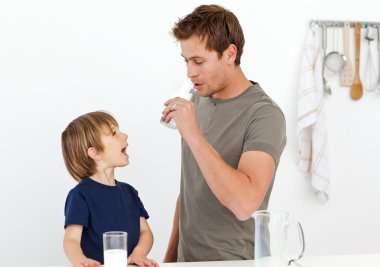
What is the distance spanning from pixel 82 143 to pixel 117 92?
2.58 feet

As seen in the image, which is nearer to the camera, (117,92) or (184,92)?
(184,92)

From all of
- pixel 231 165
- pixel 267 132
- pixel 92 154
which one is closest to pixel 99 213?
pixel 92 154

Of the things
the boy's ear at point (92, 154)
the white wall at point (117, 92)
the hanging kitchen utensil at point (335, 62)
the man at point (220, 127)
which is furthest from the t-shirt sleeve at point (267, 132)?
the hanging kitchen utensil at point (335, 62)

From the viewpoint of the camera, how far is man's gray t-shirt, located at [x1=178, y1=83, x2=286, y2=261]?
1.78 metres

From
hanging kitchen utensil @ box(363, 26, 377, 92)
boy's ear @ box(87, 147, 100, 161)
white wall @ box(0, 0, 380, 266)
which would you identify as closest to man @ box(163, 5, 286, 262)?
boy's ear @ box(87, 147, 100, 161)

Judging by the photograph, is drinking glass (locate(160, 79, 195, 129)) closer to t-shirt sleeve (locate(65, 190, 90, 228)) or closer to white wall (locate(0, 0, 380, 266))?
t-shirt sleeve (locate(65, 190, 90, 228))

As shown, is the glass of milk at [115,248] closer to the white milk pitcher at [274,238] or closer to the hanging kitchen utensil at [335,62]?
the white milk pitcher at [274,238]

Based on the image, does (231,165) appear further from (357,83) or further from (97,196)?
(357,83)

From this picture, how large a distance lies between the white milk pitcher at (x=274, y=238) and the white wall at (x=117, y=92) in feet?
4.77

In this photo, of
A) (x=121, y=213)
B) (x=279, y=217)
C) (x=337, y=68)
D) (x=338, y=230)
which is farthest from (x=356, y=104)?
(x=279, y=217)

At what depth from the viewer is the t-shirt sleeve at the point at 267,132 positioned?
1.71 meters

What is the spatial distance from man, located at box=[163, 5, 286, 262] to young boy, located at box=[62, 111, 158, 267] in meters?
0.15

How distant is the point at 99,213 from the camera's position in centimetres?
191

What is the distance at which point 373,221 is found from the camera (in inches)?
122
